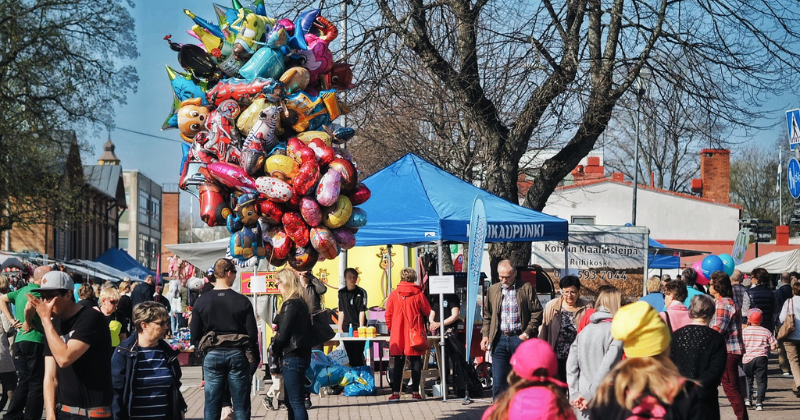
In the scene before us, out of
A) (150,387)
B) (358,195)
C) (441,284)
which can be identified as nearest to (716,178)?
(441,284)

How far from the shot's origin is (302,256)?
827cm

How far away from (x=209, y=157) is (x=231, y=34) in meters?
1.15

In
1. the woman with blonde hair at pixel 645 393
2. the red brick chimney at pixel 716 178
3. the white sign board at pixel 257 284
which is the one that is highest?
the red brick chimney at pixel 716 178

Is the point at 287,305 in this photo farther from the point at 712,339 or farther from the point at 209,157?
the point at 712,339

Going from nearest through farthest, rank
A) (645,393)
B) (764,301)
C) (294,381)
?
(645,393)
(294,381)
(764,301)

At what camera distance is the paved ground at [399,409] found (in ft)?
36.5

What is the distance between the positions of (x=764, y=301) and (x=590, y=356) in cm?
852

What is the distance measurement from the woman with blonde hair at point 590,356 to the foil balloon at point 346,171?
96.9 inches

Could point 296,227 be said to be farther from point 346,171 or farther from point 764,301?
point 764,301

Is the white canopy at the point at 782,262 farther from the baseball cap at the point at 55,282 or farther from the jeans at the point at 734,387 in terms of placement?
the baseball cap at the point at 55,282

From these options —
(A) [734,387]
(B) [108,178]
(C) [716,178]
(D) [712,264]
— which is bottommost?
(A) [734,387]

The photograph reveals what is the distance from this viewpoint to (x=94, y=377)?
6.11 meters

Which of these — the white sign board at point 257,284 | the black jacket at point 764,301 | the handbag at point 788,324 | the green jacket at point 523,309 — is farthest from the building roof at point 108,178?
the green jacket at point 523,309

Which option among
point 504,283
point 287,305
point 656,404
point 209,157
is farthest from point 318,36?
point 656,404
